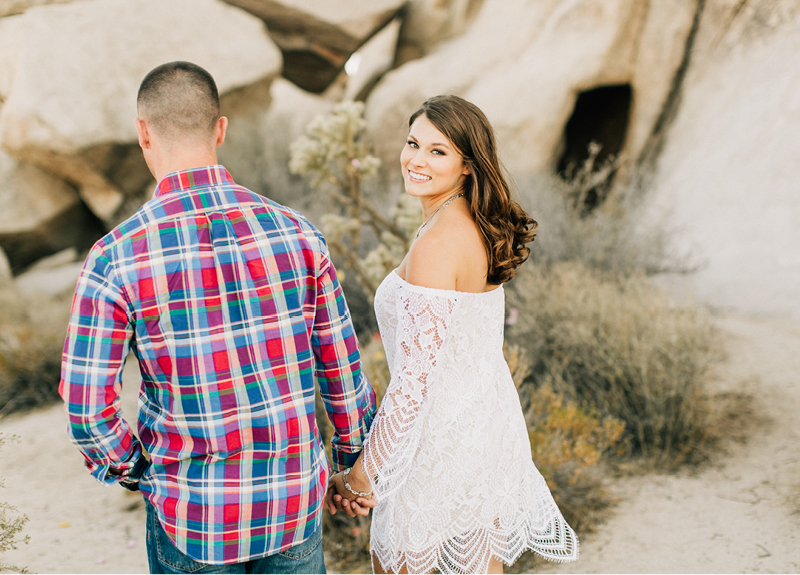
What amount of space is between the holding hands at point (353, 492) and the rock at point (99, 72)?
6801 millimetres

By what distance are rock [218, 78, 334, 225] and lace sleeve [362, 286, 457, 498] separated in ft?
17.6

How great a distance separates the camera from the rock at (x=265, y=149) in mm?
7465

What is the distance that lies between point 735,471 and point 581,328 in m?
1.27

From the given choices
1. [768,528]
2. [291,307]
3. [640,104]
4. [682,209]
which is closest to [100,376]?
[291,307]

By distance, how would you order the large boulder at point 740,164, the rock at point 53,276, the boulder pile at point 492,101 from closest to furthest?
the large boulder at point 740,164 < the boulder pile at point 492,101 < the rock at point 53,276

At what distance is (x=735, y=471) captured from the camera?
351 cm

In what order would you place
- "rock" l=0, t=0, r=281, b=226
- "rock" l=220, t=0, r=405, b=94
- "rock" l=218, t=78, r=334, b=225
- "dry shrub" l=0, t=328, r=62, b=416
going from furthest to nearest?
1. "rock" l=220, t=0, r=405, b=94
2. "rock" l=218, t=78, r=334, b=225
3. "rock" l=0, t=0, r=281, b=226
4. "dry shrub" l=0, t=328, r=62, b=416

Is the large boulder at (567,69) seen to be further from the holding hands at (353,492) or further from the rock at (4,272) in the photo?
the holding hands at (353,492)

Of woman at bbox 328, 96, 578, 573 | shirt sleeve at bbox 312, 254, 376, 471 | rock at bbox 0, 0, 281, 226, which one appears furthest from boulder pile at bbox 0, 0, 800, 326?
shirt sleeve at bbox 312, 254, 376, 471

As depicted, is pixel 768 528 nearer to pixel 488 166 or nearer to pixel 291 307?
pixel 488 166

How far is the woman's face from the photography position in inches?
73.4

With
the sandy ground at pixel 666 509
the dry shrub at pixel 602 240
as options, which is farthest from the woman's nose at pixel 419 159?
the dry shrub at pixel 602 240

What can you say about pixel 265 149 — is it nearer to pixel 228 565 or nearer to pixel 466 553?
pixel 466 553

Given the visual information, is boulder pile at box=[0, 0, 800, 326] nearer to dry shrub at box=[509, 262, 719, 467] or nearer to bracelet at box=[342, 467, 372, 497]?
dry shrub at box=[509, 262, 719, 467]
